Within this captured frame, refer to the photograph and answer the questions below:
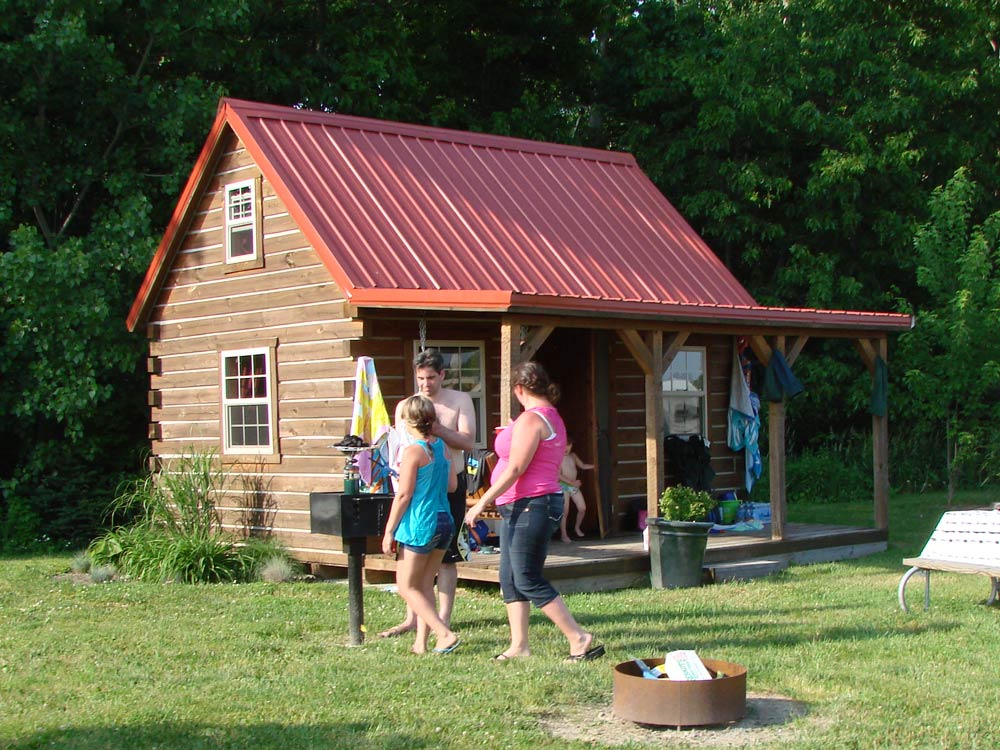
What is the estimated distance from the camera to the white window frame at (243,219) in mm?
13469

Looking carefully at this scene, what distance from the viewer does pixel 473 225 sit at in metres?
13.6

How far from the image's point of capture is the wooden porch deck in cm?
1108

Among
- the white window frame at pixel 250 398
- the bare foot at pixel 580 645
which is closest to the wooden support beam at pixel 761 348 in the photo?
the white window frame at pixel 250 398

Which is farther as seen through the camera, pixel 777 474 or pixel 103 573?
pixel 777 474

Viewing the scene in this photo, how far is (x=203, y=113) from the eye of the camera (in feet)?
56.8

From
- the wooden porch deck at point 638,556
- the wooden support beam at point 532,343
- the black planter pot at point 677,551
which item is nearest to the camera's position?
the wooden support beam at point 532,343

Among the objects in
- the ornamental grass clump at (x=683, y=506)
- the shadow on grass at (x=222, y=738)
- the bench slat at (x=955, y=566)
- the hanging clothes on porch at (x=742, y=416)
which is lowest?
the shadow on grass at (x=222, y=738)

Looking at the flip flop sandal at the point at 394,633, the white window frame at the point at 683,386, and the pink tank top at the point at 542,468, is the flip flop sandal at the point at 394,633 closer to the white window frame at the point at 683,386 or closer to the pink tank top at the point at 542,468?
the pink tank top at the point at 542,468

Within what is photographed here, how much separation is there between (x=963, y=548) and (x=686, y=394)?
231 inches

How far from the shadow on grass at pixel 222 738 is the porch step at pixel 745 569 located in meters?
6.17

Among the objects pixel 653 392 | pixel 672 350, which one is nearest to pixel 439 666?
pixel 653 392

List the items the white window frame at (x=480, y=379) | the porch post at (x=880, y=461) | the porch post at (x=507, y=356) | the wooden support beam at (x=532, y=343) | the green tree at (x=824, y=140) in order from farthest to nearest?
the green tree at (x=824, y=140) → the porch post at (x=880, y=461) → the white window frame at (x=480, y=379) → the wooden support beam at (x=532, y=343) → the porch post at (x=507, y=356)

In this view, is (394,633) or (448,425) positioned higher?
(448,425)

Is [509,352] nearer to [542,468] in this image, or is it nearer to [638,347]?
[638,347]
